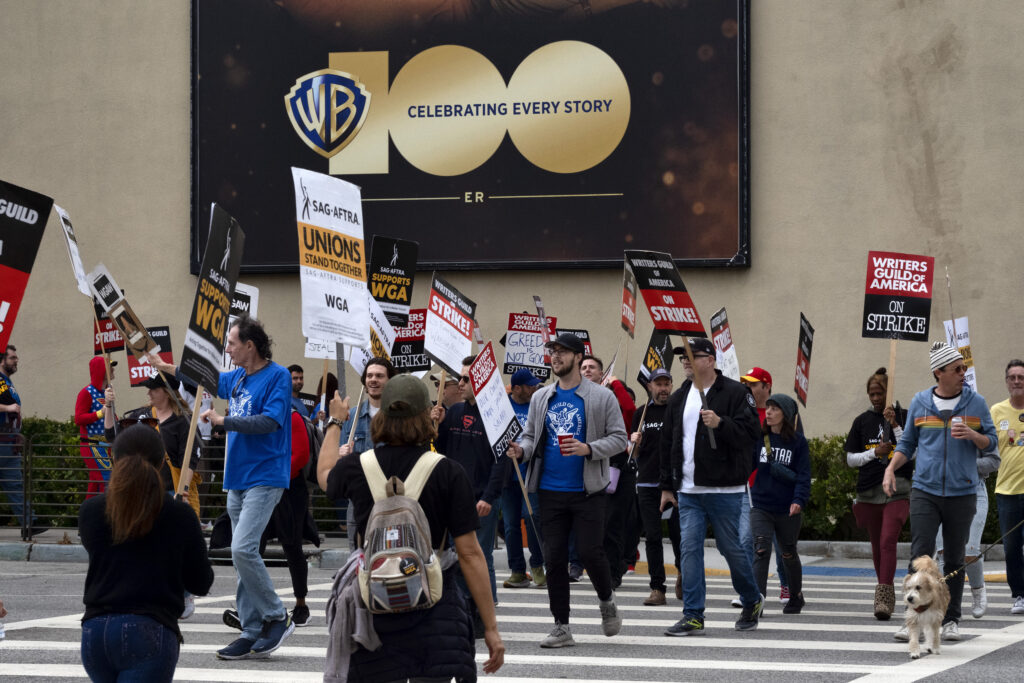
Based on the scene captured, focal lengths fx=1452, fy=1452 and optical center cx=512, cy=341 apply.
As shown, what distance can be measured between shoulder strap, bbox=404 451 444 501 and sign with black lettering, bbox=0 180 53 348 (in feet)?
11.0

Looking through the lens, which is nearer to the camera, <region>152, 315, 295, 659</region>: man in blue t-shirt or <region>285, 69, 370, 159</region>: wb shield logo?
<region>152, 315, 295, 659</region>: man in blue t-shirt

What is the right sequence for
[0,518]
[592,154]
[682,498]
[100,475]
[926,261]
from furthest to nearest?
[592,154], [0,518], [100,475], [926,261], [682,498]

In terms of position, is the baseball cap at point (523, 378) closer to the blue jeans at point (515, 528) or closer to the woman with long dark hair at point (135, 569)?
the blue jeans at point (515, 528)

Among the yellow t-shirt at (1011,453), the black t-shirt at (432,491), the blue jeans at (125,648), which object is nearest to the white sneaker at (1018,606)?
the yellow t-shirt at (1011,453)

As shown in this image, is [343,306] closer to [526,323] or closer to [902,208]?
[526,323]

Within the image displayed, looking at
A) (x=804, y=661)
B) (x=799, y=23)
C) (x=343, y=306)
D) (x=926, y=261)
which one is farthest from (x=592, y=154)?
(x=804, y=661)

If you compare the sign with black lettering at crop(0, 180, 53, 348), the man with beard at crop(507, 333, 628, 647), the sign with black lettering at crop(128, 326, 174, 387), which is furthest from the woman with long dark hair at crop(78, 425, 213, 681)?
the sign with black lettering at crop(128, 326, 174, 387)

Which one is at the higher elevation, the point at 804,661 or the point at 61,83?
the point at 61,83

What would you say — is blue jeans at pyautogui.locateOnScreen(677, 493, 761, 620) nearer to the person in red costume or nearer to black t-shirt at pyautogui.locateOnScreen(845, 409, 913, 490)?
black t-shirt at pyautogui.locateOnScreen(845, 409, 913, 490)

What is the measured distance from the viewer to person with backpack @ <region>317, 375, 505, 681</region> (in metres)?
5.14

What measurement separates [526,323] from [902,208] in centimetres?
742

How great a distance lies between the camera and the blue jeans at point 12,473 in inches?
709

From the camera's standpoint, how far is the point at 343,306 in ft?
35.9

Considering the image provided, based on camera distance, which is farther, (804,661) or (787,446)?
(787,446)
